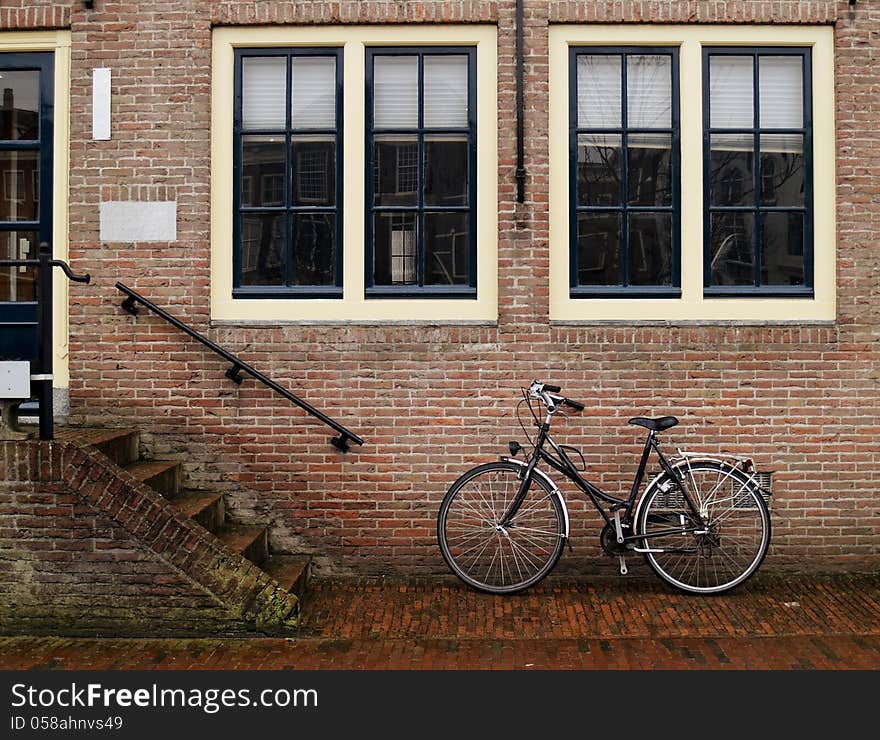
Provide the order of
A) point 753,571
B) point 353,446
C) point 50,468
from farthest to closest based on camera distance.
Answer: point 353,446, point 753,571, point 50,468

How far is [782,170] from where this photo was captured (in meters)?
7.24

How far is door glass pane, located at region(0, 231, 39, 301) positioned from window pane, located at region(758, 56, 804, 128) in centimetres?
603

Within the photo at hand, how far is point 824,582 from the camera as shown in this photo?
691 cm

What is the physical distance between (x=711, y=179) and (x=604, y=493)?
8.80 feet

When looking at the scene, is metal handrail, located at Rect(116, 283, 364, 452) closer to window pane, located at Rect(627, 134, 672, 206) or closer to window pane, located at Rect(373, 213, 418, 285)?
window pane, located at Rect(373, 213, 418, 285)

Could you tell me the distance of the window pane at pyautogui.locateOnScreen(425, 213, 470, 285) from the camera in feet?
23.7

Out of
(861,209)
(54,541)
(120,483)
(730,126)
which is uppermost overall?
(730,126)

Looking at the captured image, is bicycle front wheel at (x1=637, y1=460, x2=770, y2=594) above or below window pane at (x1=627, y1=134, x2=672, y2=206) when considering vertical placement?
below

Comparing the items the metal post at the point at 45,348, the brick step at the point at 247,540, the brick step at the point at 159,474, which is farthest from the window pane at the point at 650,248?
the metal post at the point at 45,348

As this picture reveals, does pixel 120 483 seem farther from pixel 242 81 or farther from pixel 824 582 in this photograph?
pixel 824 582

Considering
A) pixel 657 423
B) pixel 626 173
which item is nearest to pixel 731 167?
pixel 626 173

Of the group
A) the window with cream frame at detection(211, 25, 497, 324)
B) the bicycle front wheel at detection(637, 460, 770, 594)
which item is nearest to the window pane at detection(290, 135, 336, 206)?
the window with cream frame at detection(211, 25, 497, 324)

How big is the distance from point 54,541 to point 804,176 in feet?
20.3

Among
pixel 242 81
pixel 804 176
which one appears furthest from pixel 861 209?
pixel 242 81
